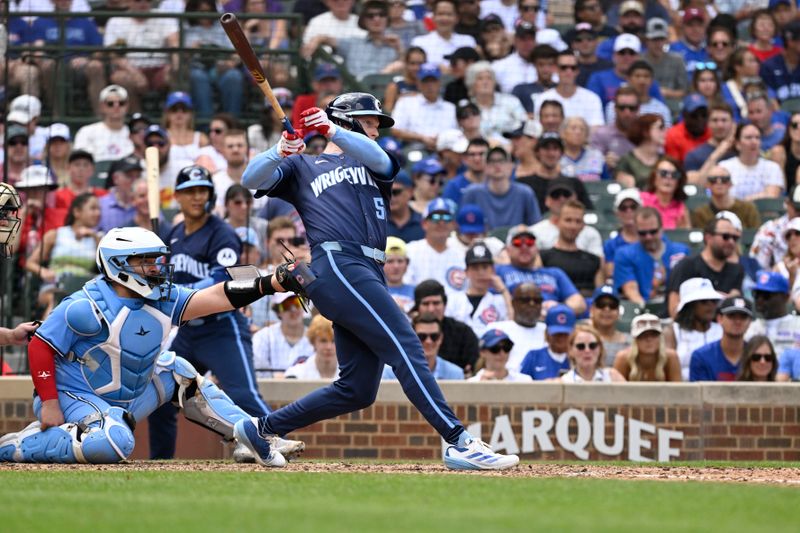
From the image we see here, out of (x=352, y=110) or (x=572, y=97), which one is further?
Result: (x=572, y=97)

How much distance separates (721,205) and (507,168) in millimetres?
2085

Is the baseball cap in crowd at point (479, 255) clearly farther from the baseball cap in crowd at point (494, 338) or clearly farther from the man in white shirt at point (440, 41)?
the man in white shirt at point (440, 41)

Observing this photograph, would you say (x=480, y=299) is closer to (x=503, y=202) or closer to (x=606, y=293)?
(x=606, y=293)

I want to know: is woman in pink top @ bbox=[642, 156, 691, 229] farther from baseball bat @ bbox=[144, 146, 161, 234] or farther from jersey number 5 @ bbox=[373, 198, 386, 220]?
jersey number 5 @ bbox=[373, 198, 386, 220]

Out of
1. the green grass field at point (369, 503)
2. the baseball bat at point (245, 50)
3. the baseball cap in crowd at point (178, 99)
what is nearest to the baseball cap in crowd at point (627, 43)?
the baseball cap in crowd at point (178, 99)

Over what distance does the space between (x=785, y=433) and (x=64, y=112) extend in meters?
7.11

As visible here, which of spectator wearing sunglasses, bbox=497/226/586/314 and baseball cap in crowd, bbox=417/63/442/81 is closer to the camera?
spectator wearing sunglasses, bbox=497/226/586/314

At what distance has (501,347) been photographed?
1155 cm

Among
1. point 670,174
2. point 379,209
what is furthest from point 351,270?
point 670,174

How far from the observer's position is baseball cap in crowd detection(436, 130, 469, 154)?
15.0 metres

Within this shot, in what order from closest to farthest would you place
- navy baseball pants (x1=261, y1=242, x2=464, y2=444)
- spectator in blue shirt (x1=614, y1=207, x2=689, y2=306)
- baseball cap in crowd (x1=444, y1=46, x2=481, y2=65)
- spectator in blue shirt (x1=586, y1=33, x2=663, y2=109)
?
navy baseball pants (x1=261, y1=242, x2=464, y2=444) < spectator in blue shirt (x1=614, y1=207, x2=689, y2=306) < baseball cap in crowd (x1=444, y1=46, x2=481, y2=65) < spectator in blue shirt (x1=586, y1=33, x2=663, y2=109)

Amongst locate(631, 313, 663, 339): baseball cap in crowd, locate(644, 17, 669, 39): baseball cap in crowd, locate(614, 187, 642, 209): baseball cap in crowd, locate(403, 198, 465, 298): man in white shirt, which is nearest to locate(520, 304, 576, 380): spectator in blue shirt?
locate(631, 313, 663, 339): baseball cap in crowd

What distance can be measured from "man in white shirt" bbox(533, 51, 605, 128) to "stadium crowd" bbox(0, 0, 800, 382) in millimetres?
22

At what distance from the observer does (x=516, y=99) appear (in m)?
A: 16.0
